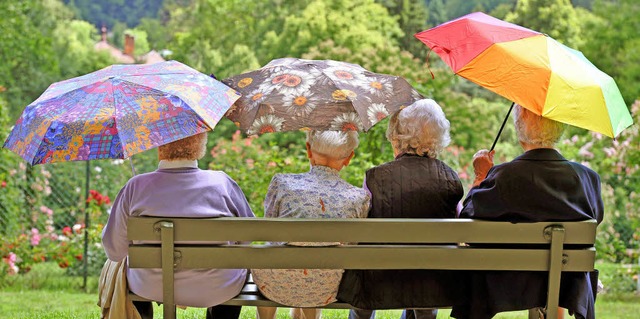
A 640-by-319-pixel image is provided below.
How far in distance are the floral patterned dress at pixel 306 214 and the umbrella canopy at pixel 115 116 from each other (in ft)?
1.26

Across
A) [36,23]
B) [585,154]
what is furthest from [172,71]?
[36,23]

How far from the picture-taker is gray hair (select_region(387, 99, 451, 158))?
328cm

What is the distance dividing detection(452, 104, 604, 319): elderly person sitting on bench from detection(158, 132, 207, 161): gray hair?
93 cm

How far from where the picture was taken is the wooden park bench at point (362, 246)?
2.92 meters

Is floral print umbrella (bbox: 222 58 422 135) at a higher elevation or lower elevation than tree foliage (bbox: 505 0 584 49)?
higher

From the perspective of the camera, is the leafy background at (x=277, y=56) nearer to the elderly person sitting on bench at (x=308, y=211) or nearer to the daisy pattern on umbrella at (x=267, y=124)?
the daisy pattern on umbrella at (x=267, y=124)

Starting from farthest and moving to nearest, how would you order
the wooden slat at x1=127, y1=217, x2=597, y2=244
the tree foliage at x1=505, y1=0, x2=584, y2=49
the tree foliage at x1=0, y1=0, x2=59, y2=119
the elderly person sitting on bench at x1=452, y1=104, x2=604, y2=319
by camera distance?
1. the tree foliage at x1=505, y1=0, x2=584, y2=49
2. the tree foliage at x1=0, y1=0, x2=59, y2=119
3. the elderly person sitting on bench at x1=452, y1=104, x2=604, y2=319
4. the wooden slat at x1=127, y1=217, x2=597, y2=244

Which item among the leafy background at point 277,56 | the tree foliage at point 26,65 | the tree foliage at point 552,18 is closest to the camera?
the leafy background at point 277,56

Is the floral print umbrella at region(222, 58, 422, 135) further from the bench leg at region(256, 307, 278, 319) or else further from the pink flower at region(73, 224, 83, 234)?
the pink flower at region(73, 224, 83, 234)

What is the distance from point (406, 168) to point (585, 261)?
0.68m

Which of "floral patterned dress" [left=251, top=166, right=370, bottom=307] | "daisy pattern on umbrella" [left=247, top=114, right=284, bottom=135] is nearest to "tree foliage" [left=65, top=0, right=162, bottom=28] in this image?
"daisy pattern on umbrella" [left=247, top=114, right=284, bottom=135]

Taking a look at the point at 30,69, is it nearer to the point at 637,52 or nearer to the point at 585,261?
the point at 637,52

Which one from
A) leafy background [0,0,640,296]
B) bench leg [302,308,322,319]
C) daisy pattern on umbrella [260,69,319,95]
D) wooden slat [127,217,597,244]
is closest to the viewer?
wooden slat [127,217,597,244]

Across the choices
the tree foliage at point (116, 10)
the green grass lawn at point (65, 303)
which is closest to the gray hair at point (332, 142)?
the green grass lawn at point (65, 303)
